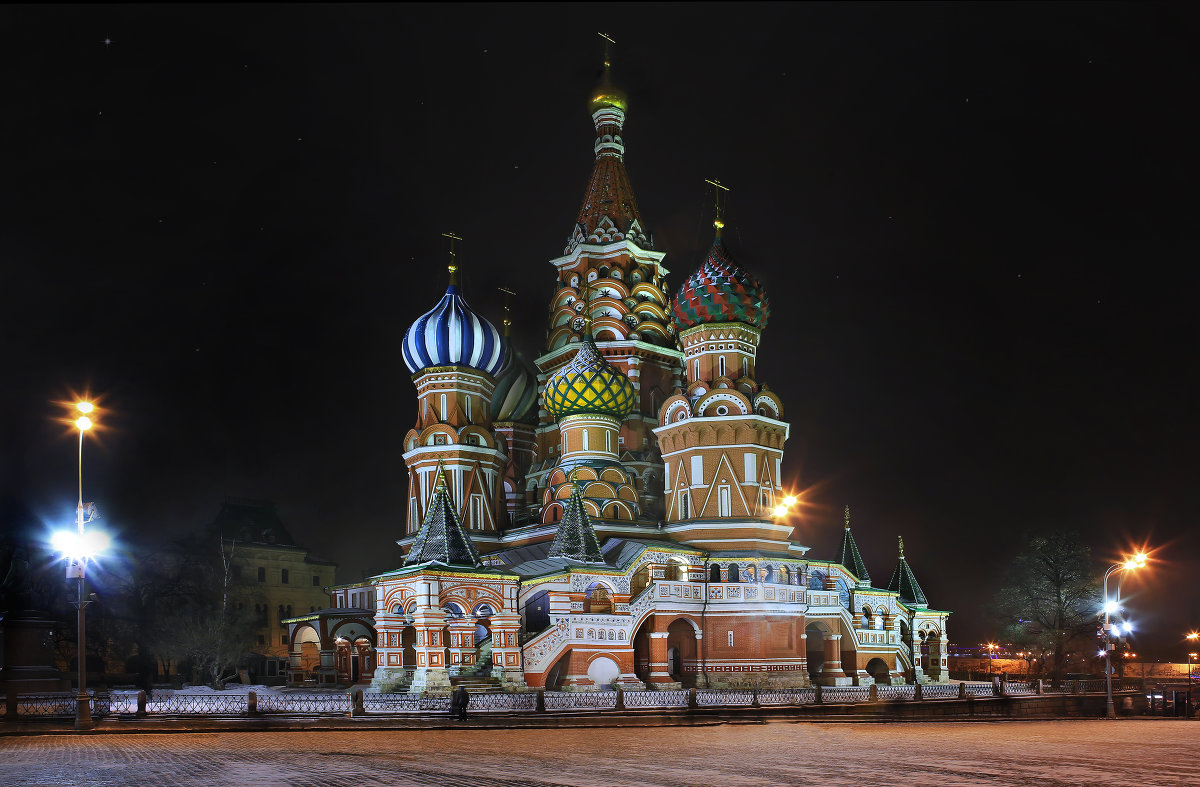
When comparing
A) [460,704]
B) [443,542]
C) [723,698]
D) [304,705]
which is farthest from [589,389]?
[460,704]

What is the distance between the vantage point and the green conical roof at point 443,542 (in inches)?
1222

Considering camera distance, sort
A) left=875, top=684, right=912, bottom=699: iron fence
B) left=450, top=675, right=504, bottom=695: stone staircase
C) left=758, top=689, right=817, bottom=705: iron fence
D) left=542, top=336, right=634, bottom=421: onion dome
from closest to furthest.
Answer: left=758, top=689, right=817, bottom=705: iron fence < left=450, top=675, right=504, bottom=695: stone staircase < left=875, top=684, right=912, bottom=699: iron fence < left=542, top=336, right=634, bottom=421: onion dome

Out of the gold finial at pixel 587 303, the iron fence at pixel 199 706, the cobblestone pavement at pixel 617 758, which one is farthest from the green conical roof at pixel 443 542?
the gold finial at pixel 587 303

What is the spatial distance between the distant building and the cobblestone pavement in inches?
1416

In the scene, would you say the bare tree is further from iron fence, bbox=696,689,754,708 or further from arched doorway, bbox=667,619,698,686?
iron fence, bbox=696,689,754,708

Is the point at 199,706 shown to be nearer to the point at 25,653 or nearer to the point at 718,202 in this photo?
the point at 25,653

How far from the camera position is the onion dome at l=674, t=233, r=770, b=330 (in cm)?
4022

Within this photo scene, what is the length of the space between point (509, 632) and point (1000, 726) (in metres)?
12.8

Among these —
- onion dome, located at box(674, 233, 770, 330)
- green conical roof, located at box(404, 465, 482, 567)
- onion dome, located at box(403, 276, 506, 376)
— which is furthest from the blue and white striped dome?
green conical roof, located at box(404, 465, 482, 567)

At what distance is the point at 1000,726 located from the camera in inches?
957

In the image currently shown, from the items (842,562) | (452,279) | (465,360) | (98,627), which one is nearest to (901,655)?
(842,562)

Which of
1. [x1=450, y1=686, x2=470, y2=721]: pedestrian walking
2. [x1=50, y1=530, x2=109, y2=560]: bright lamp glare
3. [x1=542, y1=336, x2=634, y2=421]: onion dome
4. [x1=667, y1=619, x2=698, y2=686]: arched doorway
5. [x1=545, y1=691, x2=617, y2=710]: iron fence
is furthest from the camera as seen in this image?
[x1=542, y1=336, x2=634, y2=421]: onion dome

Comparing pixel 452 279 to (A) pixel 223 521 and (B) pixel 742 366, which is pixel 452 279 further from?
(A) pixel 223 521

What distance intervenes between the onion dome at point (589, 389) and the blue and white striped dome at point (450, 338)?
386cm
